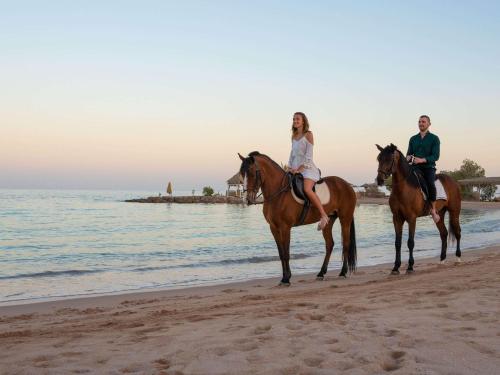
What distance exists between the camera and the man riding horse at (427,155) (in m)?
9.65

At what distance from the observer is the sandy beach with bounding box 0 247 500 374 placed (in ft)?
11.7

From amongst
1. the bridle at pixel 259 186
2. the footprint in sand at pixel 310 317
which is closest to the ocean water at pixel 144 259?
the bridle at pixel 259 186

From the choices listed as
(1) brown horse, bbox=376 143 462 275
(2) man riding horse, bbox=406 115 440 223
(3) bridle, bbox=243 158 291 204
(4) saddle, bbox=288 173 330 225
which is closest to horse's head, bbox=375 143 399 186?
(1) brown horse, bbox=376 143 462 275

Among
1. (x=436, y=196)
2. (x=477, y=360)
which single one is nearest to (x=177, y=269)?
(x=436, y=196)

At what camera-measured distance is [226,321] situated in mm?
4992

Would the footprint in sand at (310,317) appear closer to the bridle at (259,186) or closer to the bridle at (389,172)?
the bridle at (259,186)

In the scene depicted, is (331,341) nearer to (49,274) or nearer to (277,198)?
(277,198)

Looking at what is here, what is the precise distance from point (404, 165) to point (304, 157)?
231cm

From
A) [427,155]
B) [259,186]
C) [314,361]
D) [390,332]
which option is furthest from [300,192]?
[314,361]

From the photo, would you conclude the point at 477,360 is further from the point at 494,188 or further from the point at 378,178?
the point at 494,188

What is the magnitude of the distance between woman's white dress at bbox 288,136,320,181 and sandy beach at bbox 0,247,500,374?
7.07ft

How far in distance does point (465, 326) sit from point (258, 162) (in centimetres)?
437

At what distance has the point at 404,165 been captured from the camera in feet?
30.2

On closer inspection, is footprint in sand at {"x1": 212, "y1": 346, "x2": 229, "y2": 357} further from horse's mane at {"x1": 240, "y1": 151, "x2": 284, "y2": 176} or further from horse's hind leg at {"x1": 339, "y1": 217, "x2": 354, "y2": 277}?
horse's hind leg at {"x1": 339, "y1": 217, "x2": 354, "y2": 277}
